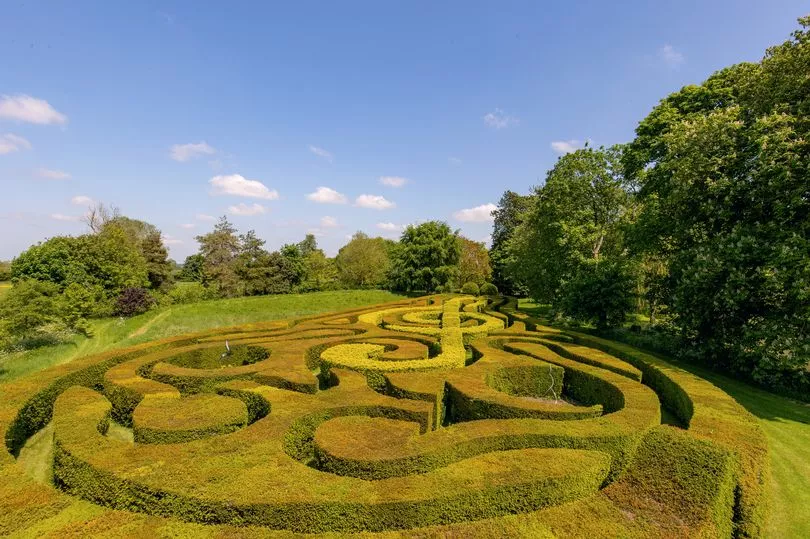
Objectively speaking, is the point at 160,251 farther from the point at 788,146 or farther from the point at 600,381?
the point at 788,146

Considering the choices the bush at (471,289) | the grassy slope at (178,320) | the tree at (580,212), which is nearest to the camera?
the grassy slope at (178,320)

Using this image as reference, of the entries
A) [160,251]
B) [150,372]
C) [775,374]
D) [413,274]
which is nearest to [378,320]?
[150,372]

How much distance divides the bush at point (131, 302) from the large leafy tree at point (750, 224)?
3765 cm

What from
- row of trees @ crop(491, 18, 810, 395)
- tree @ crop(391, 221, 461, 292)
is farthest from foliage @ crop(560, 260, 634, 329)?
tree @ crop(391, 221, 461, 292)

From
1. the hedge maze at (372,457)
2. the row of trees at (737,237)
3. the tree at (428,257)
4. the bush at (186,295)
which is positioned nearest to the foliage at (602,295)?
the row of trees at (737,237)

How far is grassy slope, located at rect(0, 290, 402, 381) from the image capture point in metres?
17.4

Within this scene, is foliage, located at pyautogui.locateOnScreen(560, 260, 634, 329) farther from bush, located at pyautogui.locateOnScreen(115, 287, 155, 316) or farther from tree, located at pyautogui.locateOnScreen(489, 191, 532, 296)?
tree, located at pyautogui.locateOnScreen(489, 191, 532, 296)

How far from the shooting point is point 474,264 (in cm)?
5878

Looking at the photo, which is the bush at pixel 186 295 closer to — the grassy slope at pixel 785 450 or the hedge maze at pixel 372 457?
the hedge maze at pixel 372 457

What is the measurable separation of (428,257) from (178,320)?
29.2 metres

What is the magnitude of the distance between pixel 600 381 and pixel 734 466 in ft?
17.0

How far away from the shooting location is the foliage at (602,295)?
19438mm

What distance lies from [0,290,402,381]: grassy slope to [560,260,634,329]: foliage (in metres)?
22.7

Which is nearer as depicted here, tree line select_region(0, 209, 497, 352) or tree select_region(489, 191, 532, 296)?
tree line select_region(0, 209, 497, 352)
